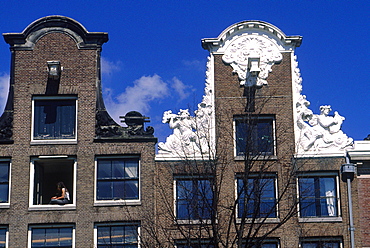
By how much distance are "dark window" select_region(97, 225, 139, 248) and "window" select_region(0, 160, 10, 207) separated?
405 cm

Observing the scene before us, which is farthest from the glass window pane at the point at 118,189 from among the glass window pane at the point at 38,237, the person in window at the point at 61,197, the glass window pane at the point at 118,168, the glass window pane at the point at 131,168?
the glass window pane at the point at 38,237

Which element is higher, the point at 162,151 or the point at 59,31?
the point at 59,31

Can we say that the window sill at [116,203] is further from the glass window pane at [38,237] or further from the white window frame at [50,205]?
the glass window pane at [38,237]

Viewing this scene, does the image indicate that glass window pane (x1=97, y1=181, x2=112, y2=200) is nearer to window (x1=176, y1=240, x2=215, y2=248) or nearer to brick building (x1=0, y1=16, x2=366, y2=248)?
brick building (x1=0, y1=16, x2=366, y2=248)

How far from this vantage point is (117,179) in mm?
35500

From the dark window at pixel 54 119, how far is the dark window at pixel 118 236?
166 inches

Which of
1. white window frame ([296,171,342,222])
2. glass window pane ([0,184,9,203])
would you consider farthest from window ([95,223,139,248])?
white window frame ([296,171,342,222])

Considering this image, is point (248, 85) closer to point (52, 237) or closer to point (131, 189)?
point (131, 189)

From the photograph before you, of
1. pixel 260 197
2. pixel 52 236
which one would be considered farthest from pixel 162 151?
pixel 52 236

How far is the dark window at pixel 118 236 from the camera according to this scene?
34.5m

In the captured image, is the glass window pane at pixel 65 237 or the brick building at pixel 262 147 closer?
the brick building at pixel 262 147

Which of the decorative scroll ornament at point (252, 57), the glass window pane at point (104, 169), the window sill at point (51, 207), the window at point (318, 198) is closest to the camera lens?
the window sill at point (51, 207)

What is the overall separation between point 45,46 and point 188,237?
11183mm

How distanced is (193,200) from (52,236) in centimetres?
662
